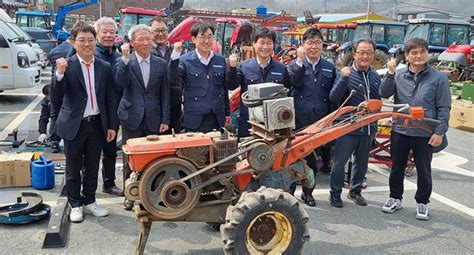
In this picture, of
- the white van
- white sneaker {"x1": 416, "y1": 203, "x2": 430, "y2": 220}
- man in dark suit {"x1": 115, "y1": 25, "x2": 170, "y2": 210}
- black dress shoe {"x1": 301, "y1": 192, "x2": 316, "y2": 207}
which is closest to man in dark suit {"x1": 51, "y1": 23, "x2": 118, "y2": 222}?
man in dark suit {"x1": 115, "y1": 25, "x2": 170, "y2": 210}

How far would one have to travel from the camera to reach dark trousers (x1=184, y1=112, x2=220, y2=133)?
4.43 m

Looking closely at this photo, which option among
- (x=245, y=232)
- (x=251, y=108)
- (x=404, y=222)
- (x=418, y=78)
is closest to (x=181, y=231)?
(x=245, y=232)

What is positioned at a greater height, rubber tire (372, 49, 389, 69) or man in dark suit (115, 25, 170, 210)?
rubber tire (372, 49, 389, 69)

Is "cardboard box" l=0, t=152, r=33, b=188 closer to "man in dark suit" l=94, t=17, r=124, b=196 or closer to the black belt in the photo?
"man in dark suit" l=94, t=17, r=124, b=196

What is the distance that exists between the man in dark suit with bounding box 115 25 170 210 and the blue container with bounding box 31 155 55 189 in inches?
44.8

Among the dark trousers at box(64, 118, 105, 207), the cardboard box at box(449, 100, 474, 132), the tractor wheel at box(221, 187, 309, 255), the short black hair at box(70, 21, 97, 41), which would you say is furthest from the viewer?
the cardboard box at box(449, 100, 474, 132)

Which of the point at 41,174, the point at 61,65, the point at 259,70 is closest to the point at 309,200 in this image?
the point at 259,70

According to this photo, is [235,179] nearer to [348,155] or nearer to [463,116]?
[348,155]

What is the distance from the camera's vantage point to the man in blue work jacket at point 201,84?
14.3ft

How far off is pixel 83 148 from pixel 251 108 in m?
1.64

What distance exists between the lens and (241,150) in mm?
3436

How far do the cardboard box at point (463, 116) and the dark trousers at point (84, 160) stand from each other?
7302 millimetres

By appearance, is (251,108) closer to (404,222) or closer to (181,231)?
(181,231)

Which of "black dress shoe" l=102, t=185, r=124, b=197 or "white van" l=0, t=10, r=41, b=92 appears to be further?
"white van" l=0, t=10, r=41, b=92
